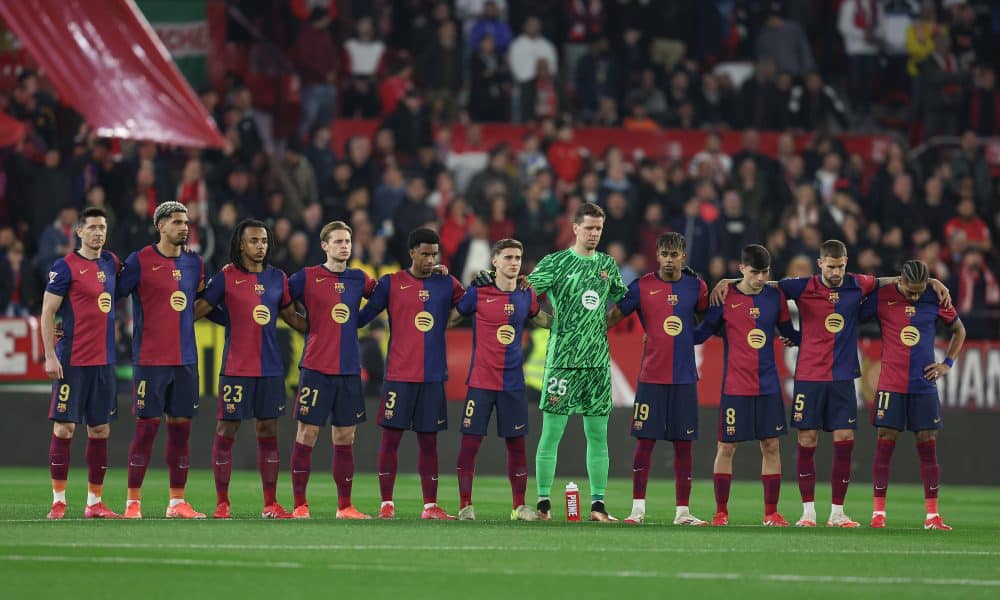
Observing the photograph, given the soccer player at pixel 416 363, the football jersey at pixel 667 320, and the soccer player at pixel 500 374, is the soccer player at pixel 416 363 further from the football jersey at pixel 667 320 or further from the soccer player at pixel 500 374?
the football jersey at pixel 667 320

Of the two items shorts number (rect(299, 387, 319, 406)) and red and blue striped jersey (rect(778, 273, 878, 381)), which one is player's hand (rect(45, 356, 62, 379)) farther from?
red and blue striped jersey (rect(778, 273, 878, 381))

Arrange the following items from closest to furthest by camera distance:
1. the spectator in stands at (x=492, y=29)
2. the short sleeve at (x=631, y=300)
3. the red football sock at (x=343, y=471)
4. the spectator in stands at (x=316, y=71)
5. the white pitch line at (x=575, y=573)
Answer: the white pitch line at (x=575, y=573) → the red football sock at (x=343, y=471) → the short sleeve at (x=631, y=300) → the spectator in stands at (x=316, y=71) → the spectator in stands at (x=492, y=29)

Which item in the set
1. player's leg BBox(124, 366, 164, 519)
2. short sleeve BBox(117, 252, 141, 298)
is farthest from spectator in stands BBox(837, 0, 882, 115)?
player's leg BBox(124, 366, 164, 519)

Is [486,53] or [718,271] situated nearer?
[718,271]

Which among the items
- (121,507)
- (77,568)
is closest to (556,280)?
(121,507)

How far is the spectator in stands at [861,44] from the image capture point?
1103 inches

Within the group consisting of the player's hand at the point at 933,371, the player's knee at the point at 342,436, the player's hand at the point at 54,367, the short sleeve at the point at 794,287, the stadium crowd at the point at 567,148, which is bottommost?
the player's knee at the point at 342,436

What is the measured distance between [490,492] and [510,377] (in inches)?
160

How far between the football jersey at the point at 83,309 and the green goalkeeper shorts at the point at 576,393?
344cm

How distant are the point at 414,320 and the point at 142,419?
2246mm

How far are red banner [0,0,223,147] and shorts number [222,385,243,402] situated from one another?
29.0 ft

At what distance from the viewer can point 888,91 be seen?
28.6 m

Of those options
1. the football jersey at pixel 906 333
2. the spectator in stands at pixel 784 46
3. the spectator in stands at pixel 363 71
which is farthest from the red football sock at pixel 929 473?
the spectator in stands at pixel 784 46

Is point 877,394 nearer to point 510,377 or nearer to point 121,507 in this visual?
point 510,377
